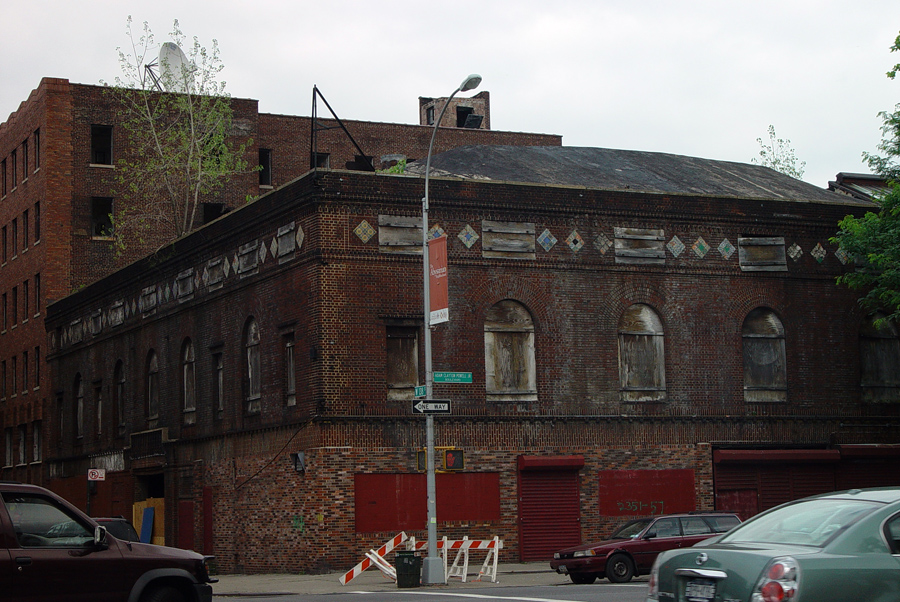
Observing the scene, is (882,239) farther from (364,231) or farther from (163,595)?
(163,595)

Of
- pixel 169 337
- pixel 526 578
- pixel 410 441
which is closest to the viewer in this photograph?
pixel 526 578

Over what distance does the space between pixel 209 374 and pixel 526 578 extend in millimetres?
13666

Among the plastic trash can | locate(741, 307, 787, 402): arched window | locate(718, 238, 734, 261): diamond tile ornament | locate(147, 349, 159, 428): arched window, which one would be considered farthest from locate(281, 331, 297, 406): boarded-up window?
locate(741, 307, 787, 402): arched window

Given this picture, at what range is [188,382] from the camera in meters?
37.9

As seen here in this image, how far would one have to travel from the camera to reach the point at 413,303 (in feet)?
99.7

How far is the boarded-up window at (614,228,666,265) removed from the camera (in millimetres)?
32656

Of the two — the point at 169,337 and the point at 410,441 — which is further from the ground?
the point at 169,337

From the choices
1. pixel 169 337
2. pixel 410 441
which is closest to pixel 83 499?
pixel 169 337

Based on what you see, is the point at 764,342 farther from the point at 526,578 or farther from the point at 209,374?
the point at 209,374

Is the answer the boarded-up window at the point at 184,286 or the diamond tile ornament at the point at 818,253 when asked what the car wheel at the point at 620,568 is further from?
the boarded-up window at the point at 184,286

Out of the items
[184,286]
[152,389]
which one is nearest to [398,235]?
[184,286]

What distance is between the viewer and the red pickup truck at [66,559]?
12.8m

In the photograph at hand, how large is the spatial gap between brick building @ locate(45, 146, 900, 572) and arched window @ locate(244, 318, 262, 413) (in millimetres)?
80

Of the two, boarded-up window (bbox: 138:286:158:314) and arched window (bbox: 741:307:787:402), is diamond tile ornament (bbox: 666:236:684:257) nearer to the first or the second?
arched window (bbox: 741:307:787:402)
